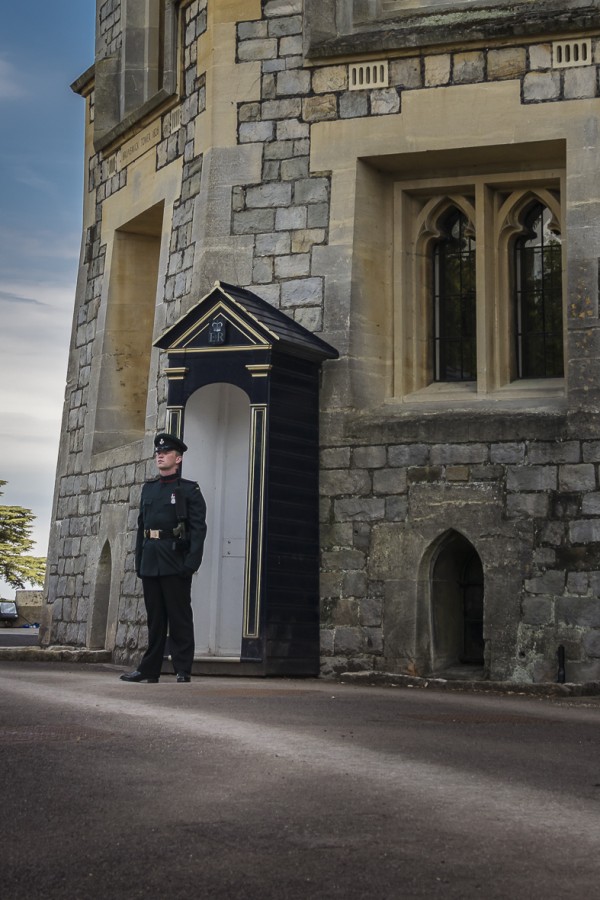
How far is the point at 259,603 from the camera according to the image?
12.2m

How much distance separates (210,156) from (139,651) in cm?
491

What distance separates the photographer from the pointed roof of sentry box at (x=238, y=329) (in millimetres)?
12562

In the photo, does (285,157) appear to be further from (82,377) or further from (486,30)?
(82,377)

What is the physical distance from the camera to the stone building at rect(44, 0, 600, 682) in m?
12.4

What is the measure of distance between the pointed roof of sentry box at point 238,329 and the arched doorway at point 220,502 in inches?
23.5

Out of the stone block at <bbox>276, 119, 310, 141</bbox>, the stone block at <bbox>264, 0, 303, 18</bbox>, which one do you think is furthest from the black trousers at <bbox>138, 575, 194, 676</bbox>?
the stone block at <bbox>264, 0, 303, 18</bbox>

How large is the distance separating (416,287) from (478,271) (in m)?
0.69

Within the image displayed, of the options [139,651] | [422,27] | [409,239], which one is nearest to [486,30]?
[422,27]

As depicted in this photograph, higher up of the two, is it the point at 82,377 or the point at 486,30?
the point at 486,30

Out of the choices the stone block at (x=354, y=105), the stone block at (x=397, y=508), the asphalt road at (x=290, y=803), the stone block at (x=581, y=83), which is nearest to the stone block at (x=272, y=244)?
the stone block at (x=354, y=105)

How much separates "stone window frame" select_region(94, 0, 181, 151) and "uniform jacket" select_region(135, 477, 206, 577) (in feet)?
20.9

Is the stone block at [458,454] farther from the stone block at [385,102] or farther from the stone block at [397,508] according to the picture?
the stone block at [385,102]

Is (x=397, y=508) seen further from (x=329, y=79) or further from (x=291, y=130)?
(x=329, y=79)

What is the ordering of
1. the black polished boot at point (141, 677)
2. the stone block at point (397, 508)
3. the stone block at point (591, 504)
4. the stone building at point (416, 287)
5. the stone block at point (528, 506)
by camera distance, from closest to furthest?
1. the black polished boot at point (141, 677)
2. the stone block at point (591, 504)
3. the stone block at point (528, 506)
4. the stone building at point (416, 287)
5. the stone block at point (397, 508)
